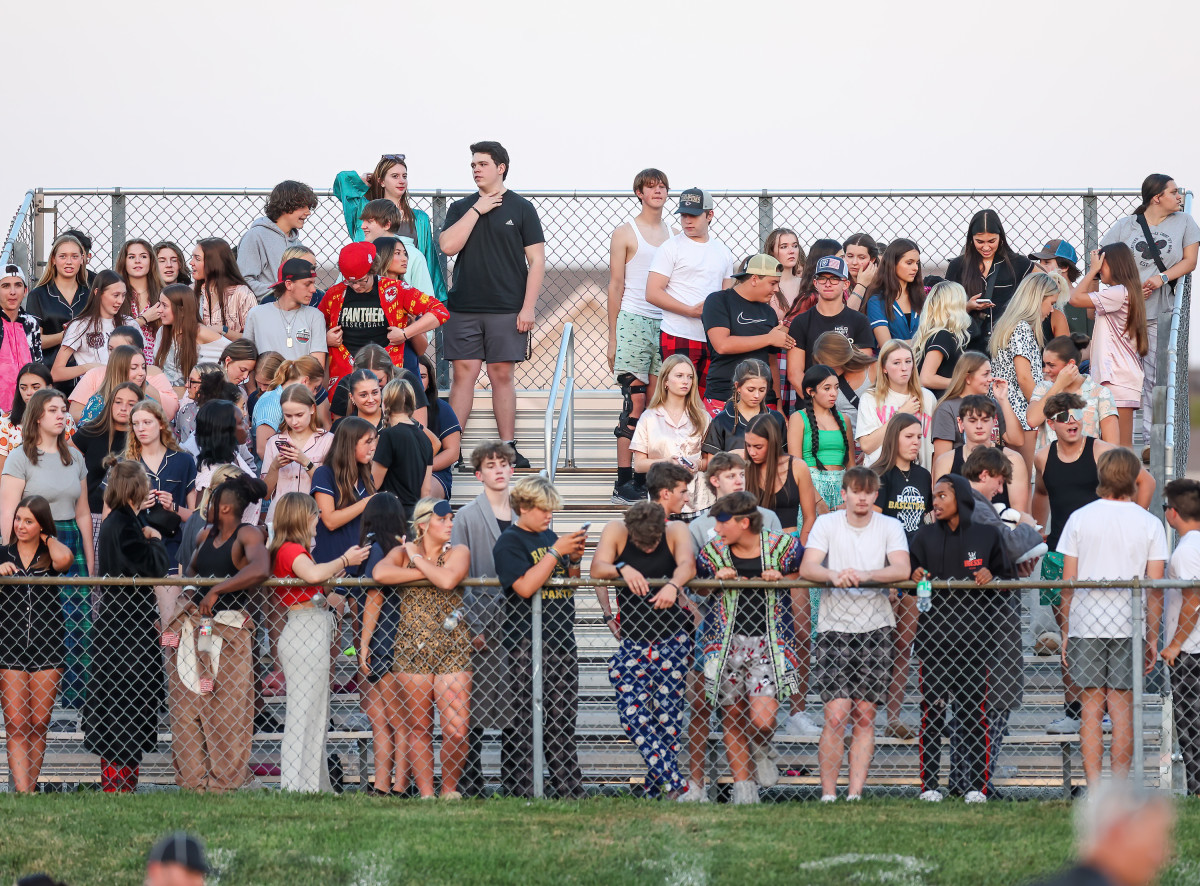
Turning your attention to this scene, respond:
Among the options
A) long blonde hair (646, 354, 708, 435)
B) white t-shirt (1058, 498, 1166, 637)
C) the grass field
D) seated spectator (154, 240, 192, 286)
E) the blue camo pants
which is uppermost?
seated spectator (154, 240, 192, 286)

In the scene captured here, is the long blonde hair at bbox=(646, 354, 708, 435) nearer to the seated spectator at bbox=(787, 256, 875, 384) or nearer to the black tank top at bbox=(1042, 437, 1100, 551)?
the seated spectator at bbox=(787, 256, 875, 384)

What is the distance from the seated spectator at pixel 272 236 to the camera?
425 inches

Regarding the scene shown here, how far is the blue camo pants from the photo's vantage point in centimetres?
700

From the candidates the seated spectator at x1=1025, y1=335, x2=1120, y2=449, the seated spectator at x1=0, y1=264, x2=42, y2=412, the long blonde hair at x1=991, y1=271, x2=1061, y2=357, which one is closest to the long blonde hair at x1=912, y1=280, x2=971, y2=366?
the long blonde hair at x1=991, y1=271, x2=1061, y2=357

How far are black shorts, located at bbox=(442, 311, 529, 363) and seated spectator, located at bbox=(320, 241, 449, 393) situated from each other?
64 centimetres

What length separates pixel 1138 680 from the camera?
22.2 feet

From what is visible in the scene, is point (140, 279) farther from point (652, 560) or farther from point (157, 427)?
point (652, 560)

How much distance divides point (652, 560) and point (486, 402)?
462cm

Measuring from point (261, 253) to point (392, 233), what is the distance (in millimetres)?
1116

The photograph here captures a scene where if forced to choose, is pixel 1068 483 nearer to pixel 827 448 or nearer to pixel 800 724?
pixel 827 448

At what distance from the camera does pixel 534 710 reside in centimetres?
700

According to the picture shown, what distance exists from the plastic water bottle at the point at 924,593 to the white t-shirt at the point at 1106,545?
76 cm

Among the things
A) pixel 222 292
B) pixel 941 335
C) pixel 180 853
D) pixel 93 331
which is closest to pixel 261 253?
pixel 222 292

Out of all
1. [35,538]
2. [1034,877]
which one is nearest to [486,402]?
[35,538]
